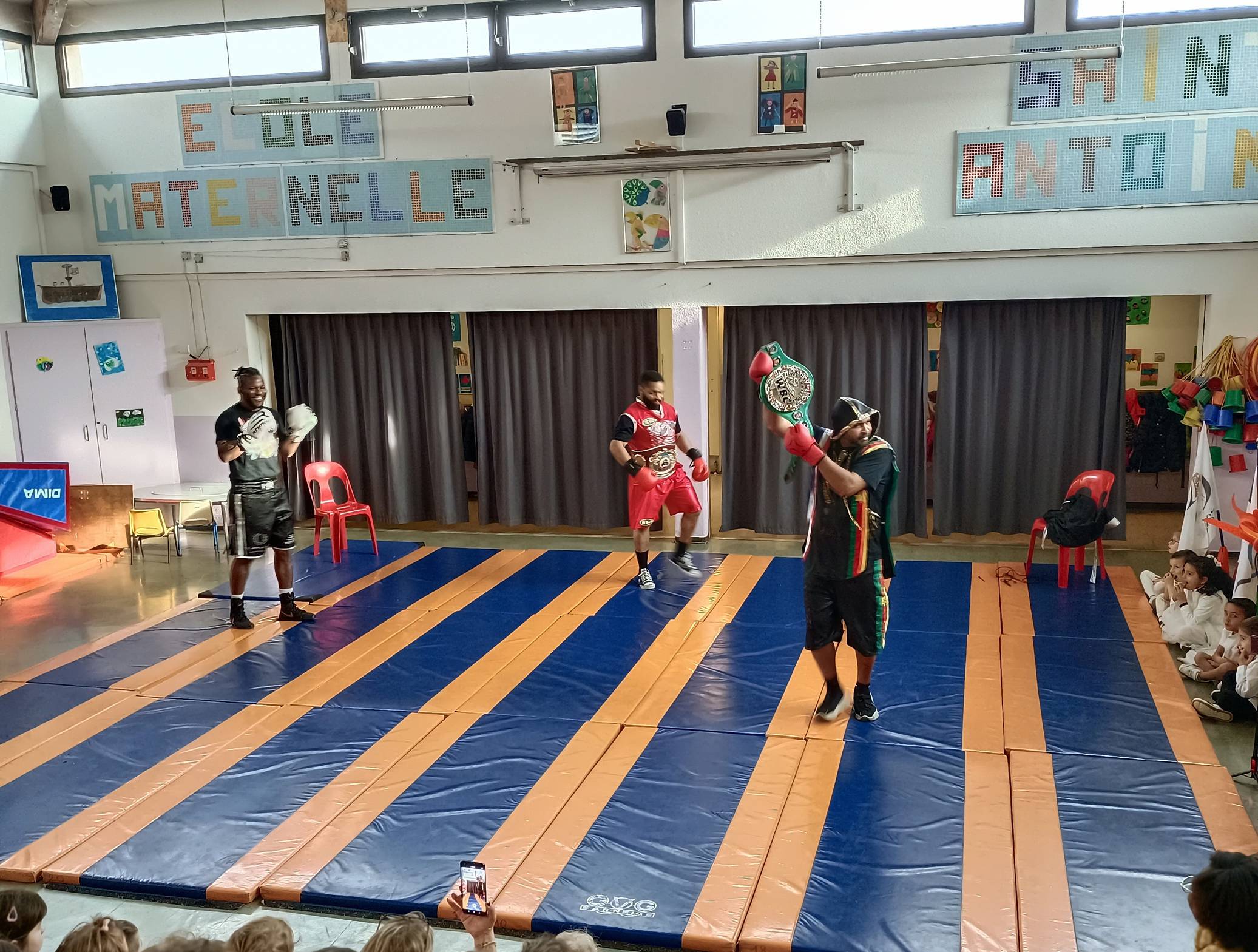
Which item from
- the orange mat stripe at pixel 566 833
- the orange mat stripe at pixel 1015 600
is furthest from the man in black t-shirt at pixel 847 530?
the orange mat stripe at pixel 1015 600

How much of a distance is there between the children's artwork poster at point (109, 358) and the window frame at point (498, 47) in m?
3.23

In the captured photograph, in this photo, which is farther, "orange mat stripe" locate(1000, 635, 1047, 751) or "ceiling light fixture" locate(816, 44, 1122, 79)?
"ceiling light fixture" locate(816, 44, 1122, 79)

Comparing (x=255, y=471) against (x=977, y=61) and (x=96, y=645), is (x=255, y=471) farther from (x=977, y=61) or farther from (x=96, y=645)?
(x=977, y=61)

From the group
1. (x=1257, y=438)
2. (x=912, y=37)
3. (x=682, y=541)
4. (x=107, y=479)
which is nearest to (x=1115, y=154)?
(x=912, y=37)

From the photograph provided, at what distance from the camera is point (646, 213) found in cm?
826

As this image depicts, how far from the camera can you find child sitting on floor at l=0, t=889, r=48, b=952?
2.40 meters

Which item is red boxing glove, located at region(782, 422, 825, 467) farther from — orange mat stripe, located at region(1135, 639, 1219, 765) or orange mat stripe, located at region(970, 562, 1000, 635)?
orange mat stripe, located at region(970, 562, 1000, 635)

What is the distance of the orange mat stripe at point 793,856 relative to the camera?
332 centimetres

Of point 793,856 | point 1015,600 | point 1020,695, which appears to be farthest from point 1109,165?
point 793,856

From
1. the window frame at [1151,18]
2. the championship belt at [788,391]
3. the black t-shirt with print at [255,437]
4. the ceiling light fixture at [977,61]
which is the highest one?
the window frame at [1151,18]

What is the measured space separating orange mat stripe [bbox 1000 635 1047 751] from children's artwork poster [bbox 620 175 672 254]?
4146 millimetres

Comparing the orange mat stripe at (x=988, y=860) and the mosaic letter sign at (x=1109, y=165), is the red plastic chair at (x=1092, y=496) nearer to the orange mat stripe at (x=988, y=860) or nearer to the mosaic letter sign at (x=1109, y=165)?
the mosaic letter sign at (x=1109, y=165)

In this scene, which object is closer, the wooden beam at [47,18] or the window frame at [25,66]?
the wooden beam at [47,18]

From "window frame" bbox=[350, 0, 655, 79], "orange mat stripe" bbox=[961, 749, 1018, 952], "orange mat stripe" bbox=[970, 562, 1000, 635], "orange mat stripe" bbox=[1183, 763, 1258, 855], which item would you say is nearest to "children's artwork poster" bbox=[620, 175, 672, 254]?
"window frame" bbox=[350, 0, 655, 79]
